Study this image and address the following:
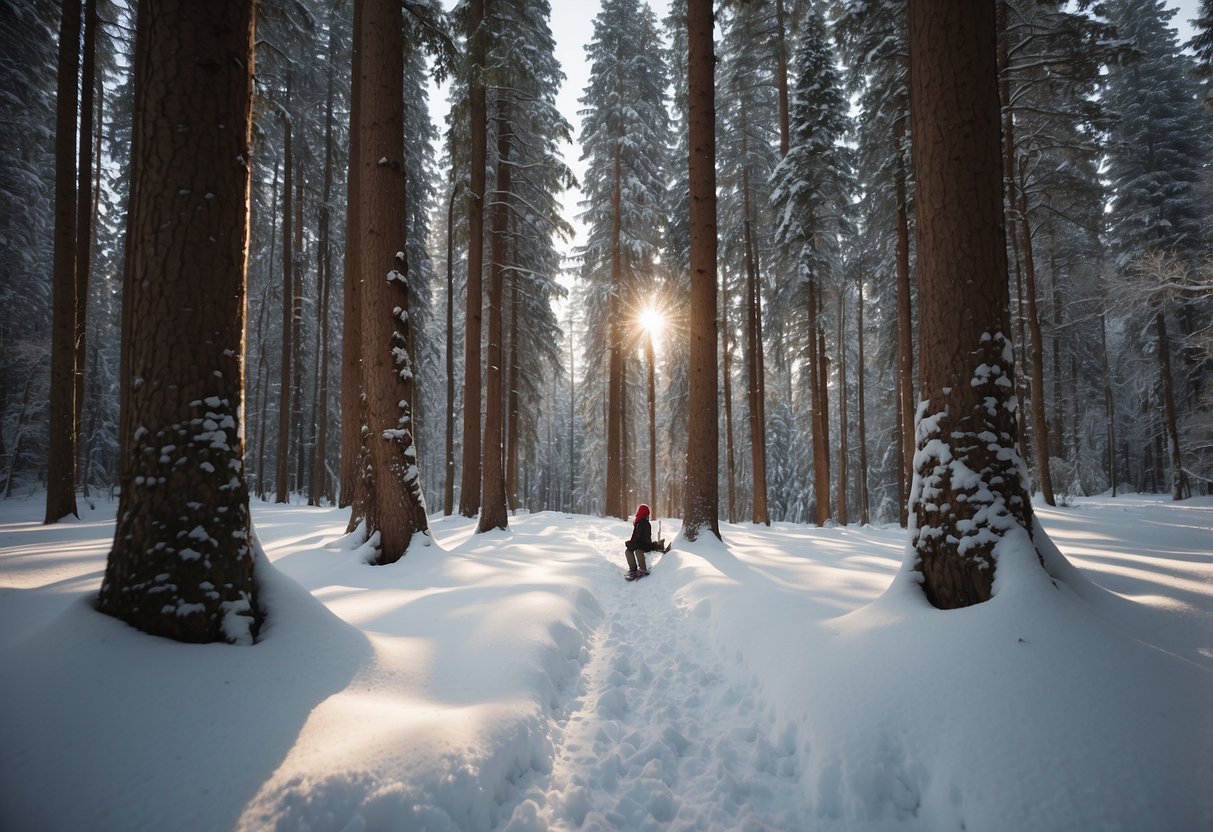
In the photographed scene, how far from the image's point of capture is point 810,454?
28.2 meters

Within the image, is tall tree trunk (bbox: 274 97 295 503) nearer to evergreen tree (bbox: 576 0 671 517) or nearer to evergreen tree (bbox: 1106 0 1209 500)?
evergreen tree (bbox: 576 0 671 517)

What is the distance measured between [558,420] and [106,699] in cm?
4592

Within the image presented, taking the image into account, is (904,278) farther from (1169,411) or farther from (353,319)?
(1169,411)

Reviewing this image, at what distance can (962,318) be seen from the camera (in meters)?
3.19

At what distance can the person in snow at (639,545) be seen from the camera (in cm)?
729

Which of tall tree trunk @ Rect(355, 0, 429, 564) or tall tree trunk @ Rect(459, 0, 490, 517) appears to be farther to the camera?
tall tree trunk @ Rect(459, 0, 490, 517)

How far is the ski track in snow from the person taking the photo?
85.7 inches

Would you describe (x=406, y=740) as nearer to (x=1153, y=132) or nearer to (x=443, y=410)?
(x=443, y=410)

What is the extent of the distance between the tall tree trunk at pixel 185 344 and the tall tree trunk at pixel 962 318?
14.9ft

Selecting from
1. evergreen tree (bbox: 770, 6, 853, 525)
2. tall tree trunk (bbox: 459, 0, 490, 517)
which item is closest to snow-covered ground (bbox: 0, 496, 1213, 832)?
tall tree trunk (bbox: 459, 0, 490, 517)

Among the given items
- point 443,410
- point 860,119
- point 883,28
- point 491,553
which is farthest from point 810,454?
point 491,553

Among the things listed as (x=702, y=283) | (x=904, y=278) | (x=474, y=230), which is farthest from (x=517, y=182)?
(x=904, y=278)

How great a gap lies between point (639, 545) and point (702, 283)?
16.3ft

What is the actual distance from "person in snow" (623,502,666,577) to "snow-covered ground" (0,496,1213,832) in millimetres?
3156
